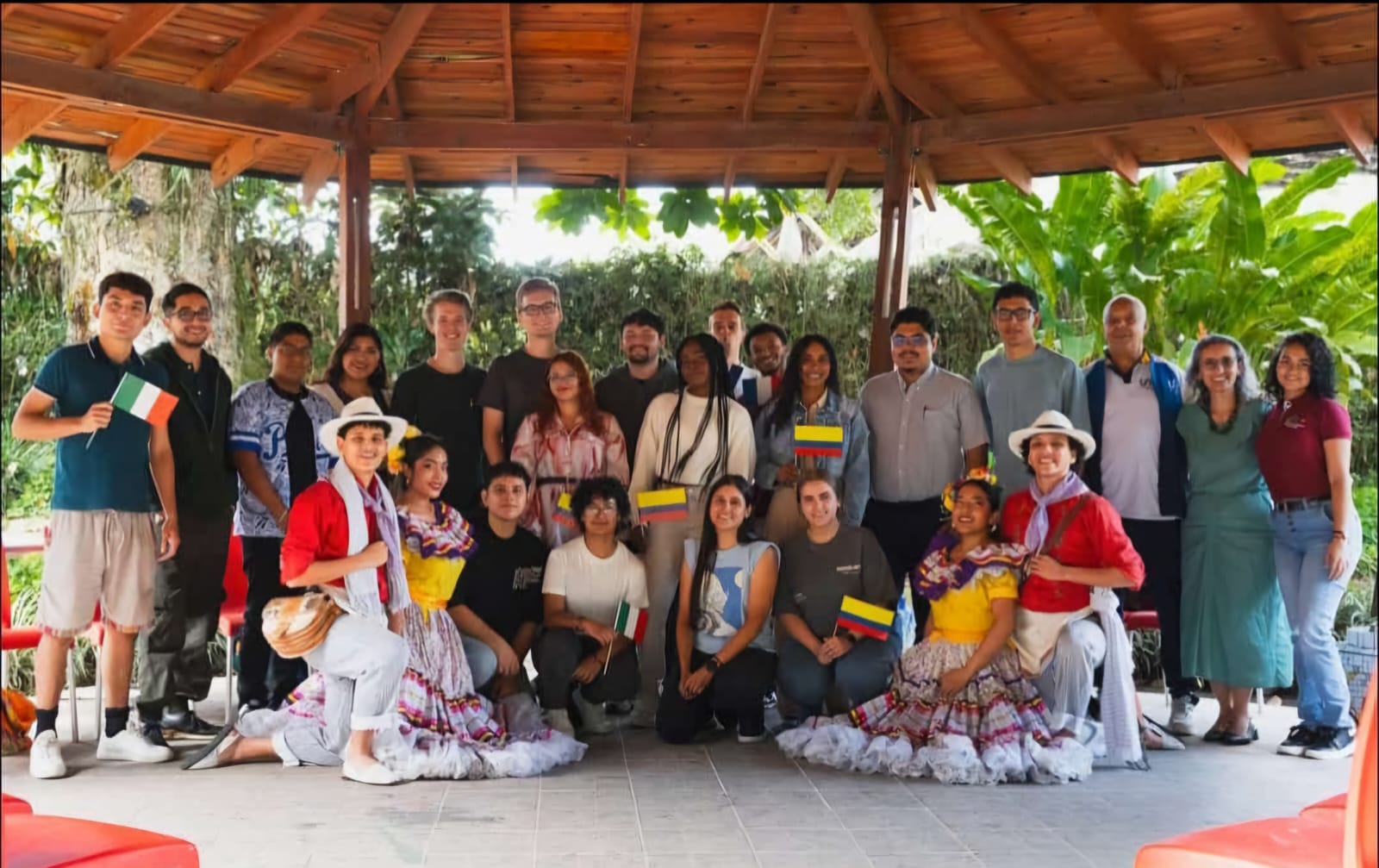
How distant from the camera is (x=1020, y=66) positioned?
571 centimetres

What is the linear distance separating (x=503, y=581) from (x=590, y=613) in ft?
1.26

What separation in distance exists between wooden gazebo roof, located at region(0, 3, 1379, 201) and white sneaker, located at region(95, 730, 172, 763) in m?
2.23

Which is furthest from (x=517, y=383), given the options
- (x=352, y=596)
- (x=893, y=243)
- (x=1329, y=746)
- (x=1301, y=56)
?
(x=1329, y=746)

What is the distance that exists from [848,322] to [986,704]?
5572 mm

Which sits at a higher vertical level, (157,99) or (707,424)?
(157,99)

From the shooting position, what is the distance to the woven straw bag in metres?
4.61

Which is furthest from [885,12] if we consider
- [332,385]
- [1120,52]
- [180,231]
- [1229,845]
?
[180,231]

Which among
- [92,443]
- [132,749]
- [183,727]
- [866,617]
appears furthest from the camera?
[183,727]

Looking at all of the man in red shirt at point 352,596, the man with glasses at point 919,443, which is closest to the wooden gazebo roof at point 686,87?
the man with glasses at point 919,443

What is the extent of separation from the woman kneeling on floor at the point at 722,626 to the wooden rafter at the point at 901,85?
2009mm

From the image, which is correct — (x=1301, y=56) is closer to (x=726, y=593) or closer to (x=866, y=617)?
(x=866, y=617)

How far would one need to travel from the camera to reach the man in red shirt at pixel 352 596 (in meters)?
4.66

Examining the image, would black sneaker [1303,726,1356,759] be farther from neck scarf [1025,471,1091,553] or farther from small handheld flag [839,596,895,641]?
small handheld flag [839,596,895,641]

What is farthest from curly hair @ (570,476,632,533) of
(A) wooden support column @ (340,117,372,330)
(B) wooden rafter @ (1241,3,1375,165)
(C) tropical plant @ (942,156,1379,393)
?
(C) tropical plant @ (942,156,1379,393)
